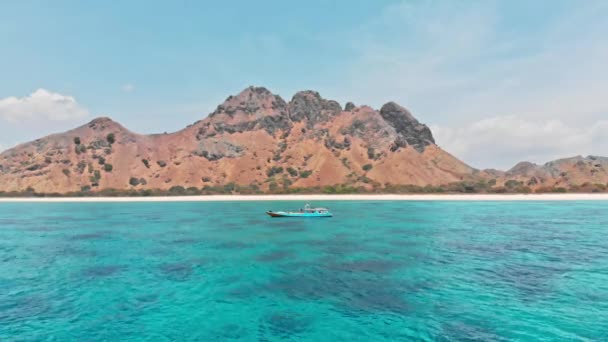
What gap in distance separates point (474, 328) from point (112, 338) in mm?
18654

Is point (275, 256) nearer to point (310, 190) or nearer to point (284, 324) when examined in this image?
point (284, 324)

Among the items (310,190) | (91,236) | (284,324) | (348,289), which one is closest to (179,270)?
(348,289)

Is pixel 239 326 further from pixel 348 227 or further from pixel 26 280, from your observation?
pixel 348 227

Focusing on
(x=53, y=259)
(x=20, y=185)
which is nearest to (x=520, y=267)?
(x=53, y=259)

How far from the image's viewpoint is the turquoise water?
1884 centimetres

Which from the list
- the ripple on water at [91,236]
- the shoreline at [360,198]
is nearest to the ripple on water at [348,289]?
the ripple on water at [91,236]

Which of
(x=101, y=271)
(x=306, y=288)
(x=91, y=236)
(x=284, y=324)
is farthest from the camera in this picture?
(x=91, y=236)

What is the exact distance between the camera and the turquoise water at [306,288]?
18844mm

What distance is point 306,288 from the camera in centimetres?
2620

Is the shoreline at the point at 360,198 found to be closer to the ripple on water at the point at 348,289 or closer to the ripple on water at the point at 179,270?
the ripple on water at the point at 179,270

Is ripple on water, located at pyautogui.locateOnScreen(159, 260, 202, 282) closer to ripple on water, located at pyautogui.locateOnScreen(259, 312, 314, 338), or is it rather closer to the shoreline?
ripple on water, located at pyautogui.locateOnScreen(259, 312, 314, 338)

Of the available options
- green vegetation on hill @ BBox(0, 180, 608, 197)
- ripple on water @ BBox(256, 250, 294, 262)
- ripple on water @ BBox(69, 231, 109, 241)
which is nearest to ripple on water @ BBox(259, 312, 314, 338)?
ripple on water @ BBox(256, 250, 294, 262)

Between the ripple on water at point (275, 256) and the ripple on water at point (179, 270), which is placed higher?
the ripple on water at point (275, 256)

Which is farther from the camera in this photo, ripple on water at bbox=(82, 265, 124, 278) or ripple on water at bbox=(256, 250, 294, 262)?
ripple on water at bbox=(256, 250, 294, 262)
